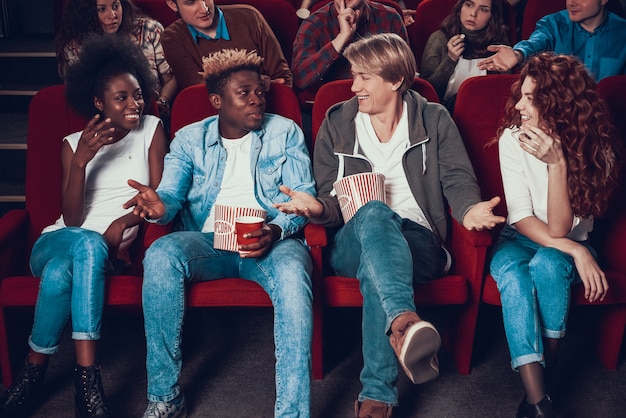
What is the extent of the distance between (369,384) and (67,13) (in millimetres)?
1812

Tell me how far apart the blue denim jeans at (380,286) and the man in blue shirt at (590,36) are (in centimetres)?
127

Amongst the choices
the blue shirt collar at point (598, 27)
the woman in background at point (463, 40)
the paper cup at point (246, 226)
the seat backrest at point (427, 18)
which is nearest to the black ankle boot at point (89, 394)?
the paper cup at point (246, 226)

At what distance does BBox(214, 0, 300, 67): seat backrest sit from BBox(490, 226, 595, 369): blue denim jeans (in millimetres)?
1474

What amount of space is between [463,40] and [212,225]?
48.2 inches

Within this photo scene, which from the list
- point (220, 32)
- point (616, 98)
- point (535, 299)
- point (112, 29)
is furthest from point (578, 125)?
point (112, 29)

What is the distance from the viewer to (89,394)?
6.41ft

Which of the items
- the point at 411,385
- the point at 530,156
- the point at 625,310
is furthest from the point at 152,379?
the point at 625,310

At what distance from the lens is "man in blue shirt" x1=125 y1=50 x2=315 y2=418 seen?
1.87m

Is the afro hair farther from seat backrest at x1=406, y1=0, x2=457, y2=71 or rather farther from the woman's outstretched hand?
seat backrest at x1=406, y1=0, x2=457, y2=71

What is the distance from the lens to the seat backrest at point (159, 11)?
3139mm

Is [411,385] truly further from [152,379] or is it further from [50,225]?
[50,225]

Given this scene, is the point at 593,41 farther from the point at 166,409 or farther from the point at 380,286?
the point at 166,409

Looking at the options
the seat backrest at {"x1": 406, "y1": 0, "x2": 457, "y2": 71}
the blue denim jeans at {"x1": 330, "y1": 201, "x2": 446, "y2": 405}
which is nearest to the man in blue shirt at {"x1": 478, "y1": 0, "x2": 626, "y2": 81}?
the seat backrest at {"x1": 406, "y1": 0, "x2": 457, "y2": 71}

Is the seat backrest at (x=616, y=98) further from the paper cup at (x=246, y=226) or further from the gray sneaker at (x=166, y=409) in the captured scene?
the gray sneaker at (x=166, y=409)
